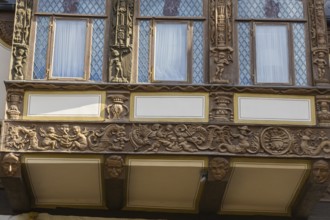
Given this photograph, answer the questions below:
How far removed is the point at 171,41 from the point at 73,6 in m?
1.77

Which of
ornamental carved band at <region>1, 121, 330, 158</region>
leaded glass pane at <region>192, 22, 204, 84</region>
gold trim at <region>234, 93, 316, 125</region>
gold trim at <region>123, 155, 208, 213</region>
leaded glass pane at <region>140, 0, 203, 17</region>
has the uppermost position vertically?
leaded glass pane at <region>140, 0, 203, 17</region>

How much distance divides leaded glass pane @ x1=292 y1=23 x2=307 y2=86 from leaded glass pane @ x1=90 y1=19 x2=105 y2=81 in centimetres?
318

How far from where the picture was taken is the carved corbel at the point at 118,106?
10.5 metres

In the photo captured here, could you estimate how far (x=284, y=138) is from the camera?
10406mm

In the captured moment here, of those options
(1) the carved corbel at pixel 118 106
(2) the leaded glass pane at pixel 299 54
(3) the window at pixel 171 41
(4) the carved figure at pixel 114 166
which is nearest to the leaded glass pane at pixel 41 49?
(1) the carved corbel at pixel 118 106

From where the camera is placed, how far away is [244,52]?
1108 cm

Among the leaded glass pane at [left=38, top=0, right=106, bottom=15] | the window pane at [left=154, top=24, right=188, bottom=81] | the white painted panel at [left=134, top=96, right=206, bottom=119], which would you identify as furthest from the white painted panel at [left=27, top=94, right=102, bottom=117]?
the leaded glass pane at [left=38, top=0, right=106, bottom=15]

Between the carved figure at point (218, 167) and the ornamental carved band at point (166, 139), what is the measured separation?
0.12 m

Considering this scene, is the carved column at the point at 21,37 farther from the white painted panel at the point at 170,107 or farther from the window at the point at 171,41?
the white painted panel at the point at 170,107

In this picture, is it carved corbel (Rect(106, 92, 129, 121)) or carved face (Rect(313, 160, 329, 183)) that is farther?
carved corbel (Rect(106, 92, 129, 121))

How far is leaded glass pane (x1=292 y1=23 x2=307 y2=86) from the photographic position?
10.9 metres

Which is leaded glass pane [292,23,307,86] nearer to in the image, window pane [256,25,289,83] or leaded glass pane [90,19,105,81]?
window pane [256,25,289,83]

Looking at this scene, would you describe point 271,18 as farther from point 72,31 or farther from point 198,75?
point 72,31

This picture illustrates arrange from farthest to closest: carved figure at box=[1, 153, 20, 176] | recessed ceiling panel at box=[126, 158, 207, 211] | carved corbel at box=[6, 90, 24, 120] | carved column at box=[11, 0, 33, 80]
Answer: carved column at box=[11, 0, 33, 80] → carved corbel at box=[6, 90, 24, 120] → recessed ceiling panel at box=[126, 158, 207, 211] → carved figure at box=[1, 153, 20, 176]
